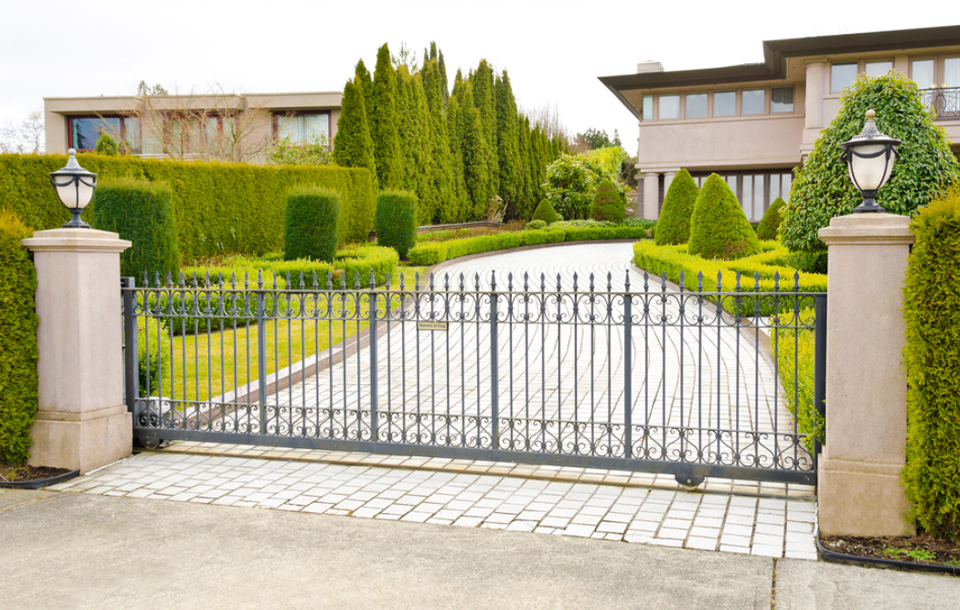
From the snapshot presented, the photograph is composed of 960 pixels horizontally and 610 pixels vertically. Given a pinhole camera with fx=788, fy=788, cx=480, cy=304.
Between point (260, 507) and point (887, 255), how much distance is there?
4.15 m

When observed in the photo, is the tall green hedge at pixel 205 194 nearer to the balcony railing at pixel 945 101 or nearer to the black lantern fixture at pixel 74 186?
the black lantern fixture at pixel 74 186

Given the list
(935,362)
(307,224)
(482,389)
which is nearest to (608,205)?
(307,224)

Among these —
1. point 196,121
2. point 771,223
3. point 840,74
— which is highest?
point 840,74

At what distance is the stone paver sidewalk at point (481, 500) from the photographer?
4.67 m

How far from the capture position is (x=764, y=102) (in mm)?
32875

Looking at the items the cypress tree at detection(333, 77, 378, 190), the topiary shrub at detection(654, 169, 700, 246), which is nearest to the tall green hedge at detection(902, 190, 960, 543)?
the topiary shrub at detection(654, 169, 700, 246)

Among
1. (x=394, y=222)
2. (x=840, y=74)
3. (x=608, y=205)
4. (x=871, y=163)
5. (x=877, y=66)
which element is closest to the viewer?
(x=871, y=163)

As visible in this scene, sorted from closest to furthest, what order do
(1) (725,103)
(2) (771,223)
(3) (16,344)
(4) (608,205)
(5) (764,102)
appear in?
1. (3) (16,344)
2. (2) (771,223)
3. (5) (764,102)
4. (1) (725,103)
5. (4) (608,205)

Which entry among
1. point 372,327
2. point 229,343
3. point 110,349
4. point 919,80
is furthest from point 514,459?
point 919,80

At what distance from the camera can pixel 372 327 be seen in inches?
243

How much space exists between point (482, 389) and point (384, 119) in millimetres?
18486

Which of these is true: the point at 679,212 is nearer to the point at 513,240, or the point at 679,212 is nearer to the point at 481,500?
the point at 513,240

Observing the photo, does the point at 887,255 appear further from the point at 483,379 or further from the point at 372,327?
the point at 483,379

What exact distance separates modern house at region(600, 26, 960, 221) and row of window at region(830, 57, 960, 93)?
0.04m
